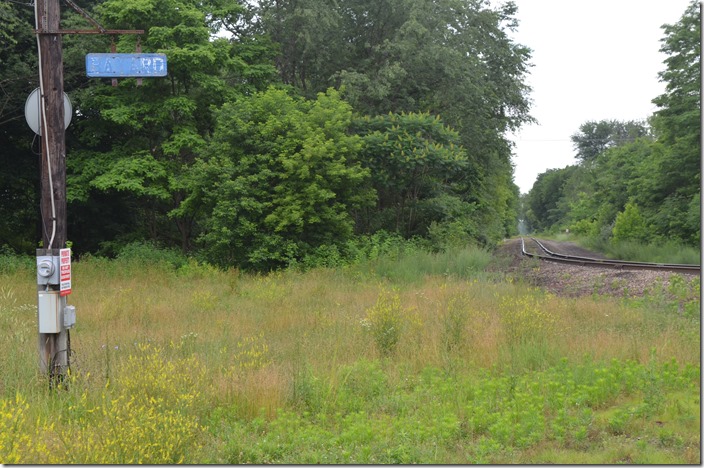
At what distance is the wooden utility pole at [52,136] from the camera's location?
702 centimetres

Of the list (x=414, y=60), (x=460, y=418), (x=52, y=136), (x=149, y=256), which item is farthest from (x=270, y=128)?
(x=460, y=418)

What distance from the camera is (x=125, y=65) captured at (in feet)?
24.8

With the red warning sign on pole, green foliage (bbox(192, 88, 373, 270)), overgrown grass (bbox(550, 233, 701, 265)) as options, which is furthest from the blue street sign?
overgrown grass (bbox(550, 233, 701, 265))

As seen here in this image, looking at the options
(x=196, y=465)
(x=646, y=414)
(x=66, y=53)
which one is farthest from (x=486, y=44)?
(x=196, y=465)

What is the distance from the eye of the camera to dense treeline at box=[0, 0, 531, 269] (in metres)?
20.7

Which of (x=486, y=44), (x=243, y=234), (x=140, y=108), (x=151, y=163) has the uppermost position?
(x=486, y=44)

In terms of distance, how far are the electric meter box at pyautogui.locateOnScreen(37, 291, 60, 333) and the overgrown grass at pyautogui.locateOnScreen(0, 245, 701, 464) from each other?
600 mm

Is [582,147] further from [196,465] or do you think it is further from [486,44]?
[196,465]

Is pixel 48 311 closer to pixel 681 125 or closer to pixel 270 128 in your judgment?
pixel 270 128

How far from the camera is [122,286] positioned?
51.9ft

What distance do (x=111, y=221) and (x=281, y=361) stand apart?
21248mm

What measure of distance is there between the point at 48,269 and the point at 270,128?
1461 centimetres

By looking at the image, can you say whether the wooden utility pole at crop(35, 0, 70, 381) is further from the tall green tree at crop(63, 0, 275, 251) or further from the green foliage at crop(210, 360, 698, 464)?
the tall green tree at crop(63, 0, 275, 251)

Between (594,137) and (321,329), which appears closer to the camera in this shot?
(321,329)
